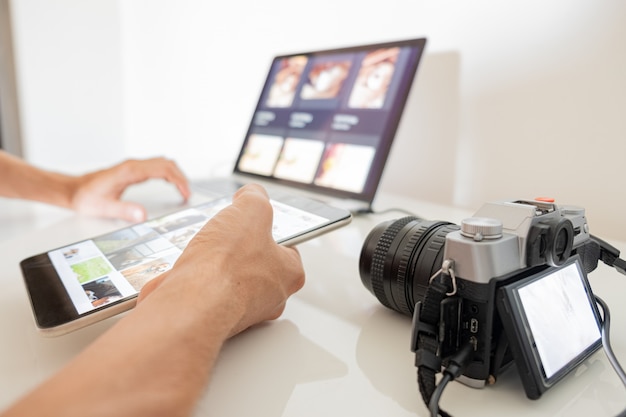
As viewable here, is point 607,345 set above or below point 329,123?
below

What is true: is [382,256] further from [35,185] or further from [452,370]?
[35,185]

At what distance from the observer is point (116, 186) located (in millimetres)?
897

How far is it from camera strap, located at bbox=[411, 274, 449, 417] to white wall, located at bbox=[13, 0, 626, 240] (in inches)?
21.3

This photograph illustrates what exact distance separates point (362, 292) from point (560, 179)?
455 millimetres

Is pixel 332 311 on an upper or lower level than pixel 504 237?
lower

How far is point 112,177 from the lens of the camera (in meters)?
0.90

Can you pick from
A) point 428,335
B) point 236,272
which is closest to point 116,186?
point 236,272

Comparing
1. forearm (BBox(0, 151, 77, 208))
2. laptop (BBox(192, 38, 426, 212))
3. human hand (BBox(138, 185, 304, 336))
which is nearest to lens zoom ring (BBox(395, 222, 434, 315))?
human hand (BBox(138, 185, 304, 336))

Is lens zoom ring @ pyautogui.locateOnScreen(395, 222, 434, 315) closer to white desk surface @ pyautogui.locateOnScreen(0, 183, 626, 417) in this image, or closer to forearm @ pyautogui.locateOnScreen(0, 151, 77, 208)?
white desk surface @ pyautogui.locateOnScreen(0, 183, 626, 417)

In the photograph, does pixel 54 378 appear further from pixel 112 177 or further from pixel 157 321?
pixel 112 177

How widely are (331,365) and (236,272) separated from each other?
0.11 m

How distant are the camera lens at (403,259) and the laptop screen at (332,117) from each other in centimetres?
36

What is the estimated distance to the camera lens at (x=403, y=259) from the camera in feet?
1.40

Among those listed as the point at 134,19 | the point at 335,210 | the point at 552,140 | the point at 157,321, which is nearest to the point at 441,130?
the point at 552,140
